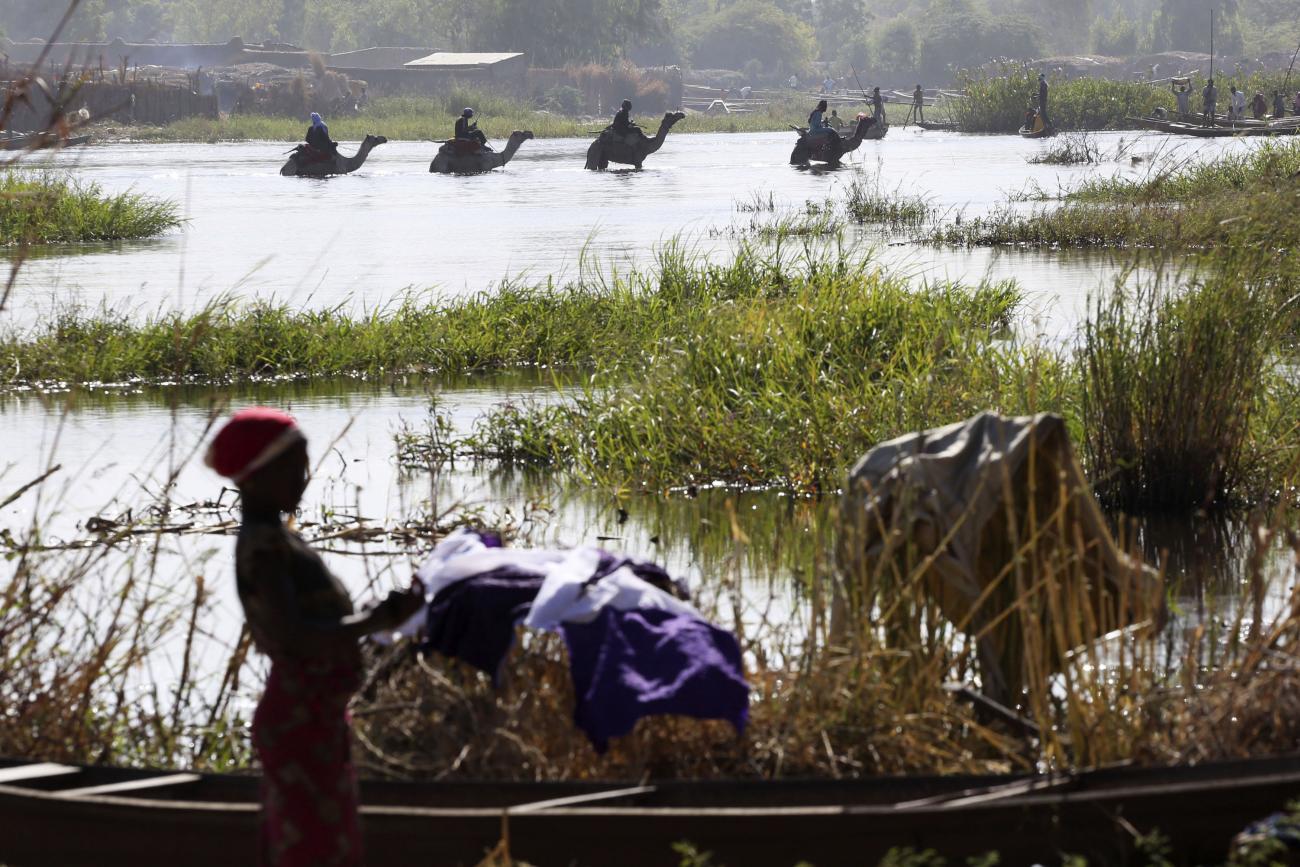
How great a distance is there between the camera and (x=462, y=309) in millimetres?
15828

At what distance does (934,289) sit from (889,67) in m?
117

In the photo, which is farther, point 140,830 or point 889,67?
point 889,67

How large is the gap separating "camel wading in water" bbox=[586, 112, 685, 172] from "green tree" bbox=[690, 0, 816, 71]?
8038cm

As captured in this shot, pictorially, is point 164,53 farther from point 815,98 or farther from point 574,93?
point 815,98

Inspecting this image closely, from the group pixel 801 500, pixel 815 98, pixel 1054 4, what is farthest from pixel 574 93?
pixel 801 500

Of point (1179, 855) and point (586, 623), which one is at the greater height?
point (586, 623)

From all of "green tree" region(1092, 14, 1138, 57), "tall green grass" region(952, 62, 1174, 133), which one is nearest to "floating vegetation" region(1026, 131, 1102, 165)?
"tall green grass" region(952, 62, 1174, 133)

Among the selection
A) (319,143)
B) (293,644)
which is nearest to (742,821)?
(293,644)

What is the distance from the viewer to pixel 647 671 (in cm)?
501

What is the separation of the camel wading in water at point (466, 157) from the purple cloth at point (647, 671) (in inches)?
1596

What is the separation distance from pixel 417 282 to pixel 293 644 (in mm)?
17264

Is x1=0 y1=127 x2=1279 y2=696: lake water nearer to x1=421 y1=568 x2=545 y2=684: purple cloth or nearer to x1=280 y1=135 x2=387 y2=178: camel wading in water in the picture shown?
x1=280 y1=135 x2=387 y2=178: camel wading in water

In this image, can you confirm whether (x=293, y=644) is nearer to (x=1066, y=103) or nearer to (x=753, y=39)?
(x=1066, y=103)

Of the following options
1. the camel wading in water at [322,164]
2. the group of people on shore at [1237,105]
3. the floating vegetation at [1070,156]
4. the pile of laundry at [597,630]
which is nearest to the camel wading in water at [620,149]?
the camel wading in water at [322,164]
